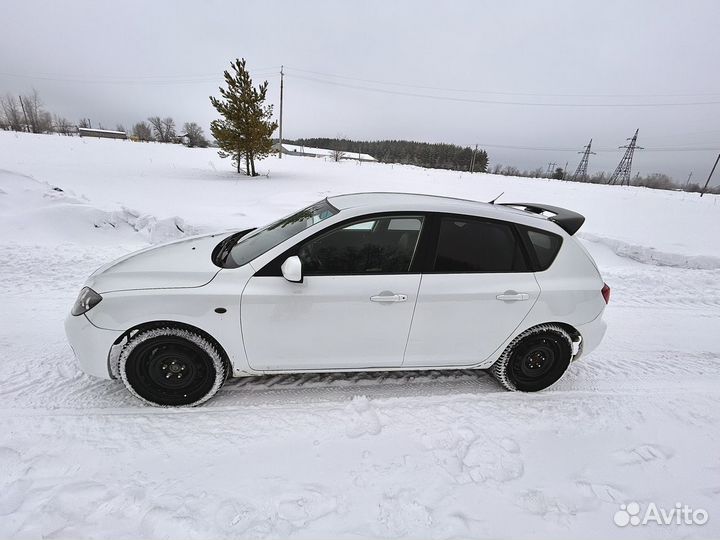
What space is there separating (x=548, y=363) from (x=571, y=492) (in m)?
1.08

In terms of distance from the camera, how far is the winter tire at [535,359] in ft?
9.21

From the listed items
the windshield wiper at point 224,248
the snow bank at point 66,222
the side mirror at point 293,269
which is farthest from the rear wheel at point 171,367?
the snow bank at point 66,222

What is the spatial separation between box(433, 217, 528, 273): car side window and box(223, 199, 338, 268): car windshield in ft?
2.96

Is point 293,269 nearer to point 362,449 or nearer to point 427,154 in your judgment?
point 362,449

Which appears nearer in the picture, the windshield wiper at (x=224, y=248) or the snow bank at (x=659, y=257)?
the windshield wiper at (x=224, y=248)

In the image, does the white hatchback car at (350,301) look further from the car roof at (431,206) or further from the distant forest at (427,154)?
the distant forest at (427,154)

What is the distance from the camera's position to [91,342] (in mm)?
2359

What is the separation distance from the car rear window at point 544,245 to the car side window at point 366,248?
0.97m

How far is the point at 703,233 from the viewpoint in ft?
29.2

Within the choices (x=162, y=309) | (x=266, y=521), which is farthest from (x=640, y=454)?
(x=162, y=309)

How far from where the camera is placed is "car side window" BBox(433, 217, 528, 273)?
2566 millimetres

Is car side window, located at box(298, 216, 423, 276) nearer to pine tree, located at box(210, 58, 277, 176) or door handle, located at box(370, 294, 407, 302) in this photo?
door handle, located at box(370, 294, 407, 302)

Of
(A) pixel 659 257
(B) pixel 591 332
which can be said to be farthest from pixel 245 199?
(A) pixel 659 257

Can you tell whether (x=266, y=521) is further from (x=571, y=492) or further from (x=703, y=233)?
(x=703, y=233)
